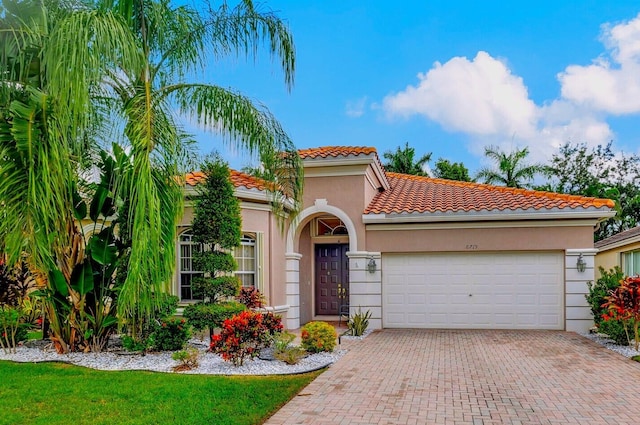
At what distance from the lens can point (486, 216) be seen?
48.0 feet

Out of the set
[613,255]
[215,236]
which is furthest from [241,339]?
[613,255]

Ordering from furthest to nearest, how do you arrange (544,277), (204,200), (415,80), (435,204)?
(415,80) < (435,204) < (544,277) < (204,200)

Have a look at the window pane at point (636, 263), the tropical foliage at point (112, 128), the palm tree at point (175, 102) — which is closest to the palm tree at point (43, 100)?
the tropical foliage at point (112, 128)

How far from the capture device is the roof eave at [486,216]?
14.1 meters

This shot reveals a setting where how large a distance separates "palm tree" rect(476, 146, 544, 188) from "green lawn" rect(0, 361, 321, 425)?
77.4 feet

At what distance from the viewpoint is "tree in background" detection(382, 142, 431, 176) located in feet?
107

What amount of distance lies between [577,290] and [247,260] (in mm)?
9130

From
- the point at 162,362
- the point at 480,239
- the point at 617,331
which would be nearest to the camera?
the point at 162,362

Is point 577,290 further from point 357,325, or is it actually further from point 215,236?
point 215,236

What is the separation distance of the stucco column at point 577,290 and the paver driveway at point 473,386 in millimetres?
2162

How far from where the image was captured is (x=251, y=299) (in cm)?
1275

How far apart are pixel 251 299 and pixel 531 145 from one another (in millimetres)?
23492

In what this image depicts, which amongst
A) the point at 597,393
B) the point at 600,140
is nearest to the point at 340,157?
the point at 597,393

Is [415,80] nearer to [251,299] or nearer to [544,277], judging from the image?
[544,277]
